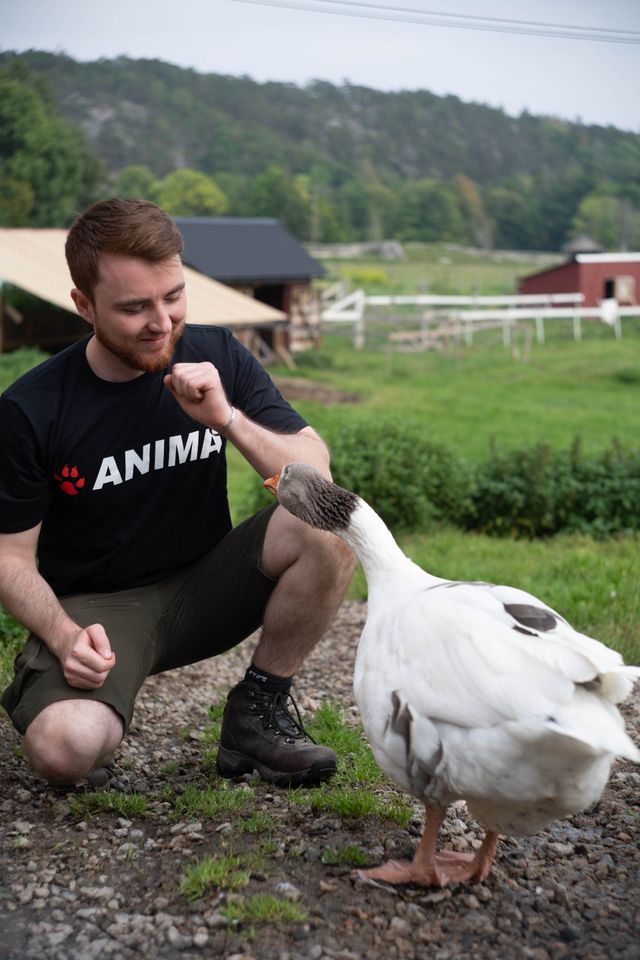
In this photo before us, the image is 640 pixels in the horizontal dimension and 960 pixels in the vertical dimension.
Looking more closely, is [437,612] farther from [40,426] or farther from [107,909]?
[40,426]

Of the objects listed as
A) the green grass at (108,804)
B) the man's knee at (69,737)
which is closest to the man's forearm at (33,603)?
the man's knee at (69,737)

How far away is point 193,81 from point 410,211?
1514 cm

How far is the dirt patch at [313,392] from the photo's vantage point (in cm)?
1925

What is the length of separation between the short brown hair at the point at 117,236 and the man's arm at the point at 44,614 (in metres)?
1.07

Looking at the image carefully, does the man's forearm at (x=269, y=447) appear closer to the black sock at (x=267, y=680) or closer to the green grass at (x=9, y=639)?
the black sock at (x=267, y=680)

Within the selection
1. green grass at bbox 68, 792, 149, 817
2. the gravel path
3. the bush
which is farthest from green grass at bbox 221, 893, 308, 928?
the bush

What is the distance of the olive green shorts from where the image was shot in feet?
13.1

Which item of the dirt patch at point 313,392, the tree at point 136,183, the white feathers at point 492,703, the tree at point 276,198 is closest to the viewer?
the white feathers at point 492,703

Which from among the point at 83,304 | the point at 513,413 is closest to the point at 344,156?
the point at 513,413

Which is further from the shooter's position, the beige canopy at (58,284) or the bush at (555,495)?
the beige canopy at (58,284)

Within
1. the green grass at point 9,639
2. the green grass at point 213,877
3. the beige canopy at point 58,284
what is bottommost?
the green grass at point 213,877

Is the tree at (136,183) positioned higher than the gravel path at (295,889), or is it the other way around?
the tree at (136,183)

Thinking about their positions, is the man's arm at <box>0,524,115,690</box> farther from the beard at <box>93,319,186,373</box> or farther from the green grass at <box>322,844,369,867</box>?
the green grass at <box>322,844,369,867</box>

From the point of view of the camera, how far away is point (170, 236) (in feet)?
12.8
